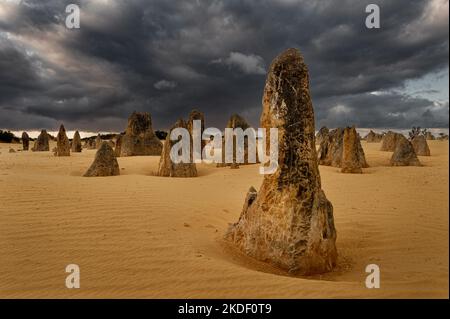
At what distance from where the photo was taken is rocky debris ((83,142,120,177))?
37.0ft

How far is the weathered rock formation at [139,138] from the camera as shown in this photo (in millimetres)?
20438

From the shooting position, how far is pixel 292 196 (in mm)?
4434

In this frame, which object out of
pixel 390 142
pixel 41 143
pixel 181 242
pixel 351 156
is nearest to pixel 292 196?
pixel 181 242

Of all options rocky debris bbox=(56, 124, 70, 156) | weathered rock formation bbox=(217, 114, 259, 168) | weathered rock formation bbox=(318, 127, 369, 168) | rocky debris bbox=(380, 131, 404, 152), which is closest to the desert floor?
weathered rock formation bbox=(318, 127, 369, 168)

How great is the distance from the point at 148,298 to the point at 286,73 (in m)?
3.28

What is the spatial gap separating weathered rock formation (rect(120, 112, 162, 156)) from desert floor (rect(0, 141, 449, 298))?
10834 mm

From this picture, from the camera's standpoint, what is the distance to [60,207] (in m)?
6.57

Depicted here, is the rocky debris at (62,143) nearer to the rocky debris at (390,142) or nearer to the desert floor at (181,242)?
the desert floor at (181,242)

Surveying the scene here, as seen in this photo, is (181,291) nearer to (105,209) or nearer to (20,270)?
(20,270)

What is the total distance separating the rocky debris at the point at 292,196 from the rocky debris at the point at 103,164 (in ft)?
25.4

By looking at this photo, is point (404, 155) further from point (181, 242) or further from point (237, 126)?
point (181, 242)

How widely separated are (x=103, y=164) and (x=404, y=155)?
12.3m
